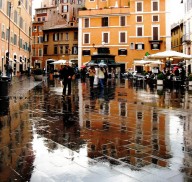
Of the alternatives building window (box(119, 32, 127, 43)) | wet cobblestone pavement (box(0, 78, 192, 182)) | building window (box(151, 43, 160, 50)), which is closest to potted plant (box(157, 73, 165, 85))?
wet cobblestone pavement (box(0, 78, 192, 182))

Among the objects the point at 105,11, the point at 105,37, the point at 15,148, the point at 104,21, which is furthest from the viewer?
the point at 105,37

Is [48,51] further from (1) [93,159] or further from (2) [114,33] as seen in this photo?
(1) [93,159]

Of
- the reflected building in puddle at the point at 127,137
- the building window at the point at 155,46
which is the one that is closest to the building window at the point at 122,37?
the building window at the point at 155,46

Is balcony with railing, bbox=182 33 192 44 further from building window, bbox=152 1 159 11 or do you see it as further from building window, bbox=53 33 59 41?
building window, bbox=53 33 59 41

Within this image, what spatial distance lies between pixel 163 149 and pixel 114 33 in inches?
2017

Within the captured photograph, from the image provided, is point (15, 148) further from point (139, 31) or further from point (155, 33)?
point (139, 31)

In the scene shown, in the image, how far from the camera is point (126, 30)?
5459 cm

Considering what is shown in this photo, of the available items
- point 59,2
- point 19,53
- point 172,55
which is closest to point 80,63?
point 19,53

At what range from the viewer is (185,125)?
23.5 ft

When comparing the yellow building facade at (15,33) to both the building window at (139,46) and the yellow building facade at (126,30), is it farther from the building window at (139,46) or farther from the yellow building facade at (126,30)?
the building window at (139,46)

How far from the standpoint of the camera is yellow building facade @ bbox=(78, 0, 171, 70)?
5322 cm

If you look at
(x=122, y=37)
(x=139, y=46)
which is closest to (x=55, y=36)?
(x=122, y=37)

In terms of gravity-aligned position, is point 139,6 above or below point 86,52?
above

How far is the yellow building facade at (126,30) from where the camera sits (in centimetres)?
5322
